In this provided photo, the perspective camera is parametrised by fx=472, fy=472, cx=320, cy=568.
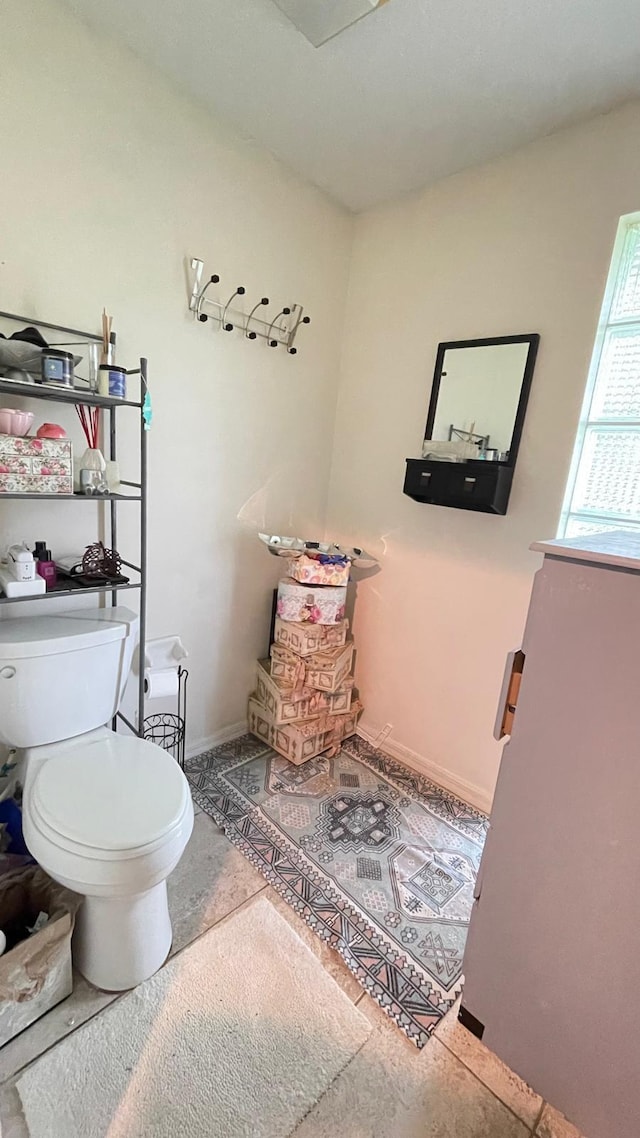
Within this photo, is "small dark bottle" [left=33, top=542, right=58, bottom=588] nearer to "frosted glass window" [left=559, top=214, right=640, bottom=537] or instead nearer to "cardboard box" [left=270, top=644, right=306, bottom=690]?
"cardboard box" [left=270, top=644, right=306, bottom=690]

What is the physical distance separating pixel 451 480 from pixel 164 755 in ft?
4.41

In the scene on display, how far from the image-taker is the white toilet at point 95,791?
1076 millimetres

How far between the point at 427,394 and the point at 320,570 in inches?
33.7

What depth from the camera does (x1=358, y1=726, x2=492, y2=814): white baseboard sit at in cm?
194

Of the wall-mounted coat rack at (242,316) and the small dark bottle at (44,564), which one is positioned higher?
the wall-mounted coat rack at (242,316)

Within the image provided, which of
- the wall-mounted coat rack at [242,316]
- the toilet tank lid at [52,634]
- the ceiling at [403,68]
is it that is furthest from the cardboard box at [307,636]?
the ceiling at [403,68]

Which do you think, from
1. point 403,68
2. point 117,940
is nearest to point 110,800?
point 117,940

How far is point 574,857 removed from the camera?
2.96 ft

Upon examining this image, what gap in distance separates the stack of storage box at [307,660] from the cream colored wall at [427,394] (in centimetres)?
26

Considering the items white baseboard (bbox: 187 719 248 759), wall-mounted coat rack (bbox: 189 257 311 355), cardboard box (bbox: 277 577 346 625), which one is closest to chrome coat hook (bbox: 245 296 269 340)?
wall-mounted coat rack (bbox: 189 257 311 355)

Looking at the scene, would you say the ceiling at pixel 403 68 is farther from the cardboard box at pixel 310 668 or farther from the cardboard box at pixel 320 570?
the cardboard box at pixel 310 668

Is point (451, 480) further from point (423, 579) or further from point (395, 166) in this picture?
point (395, 166)

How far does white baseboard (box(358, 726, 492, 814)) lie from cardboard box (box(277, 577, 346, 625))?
2.22 feet

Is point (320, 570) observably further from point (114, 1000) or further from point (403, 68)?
point (403, 68)
